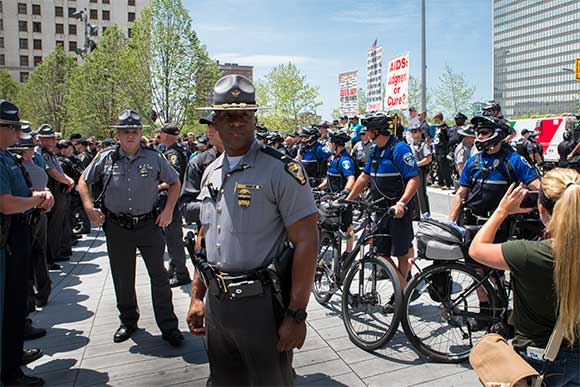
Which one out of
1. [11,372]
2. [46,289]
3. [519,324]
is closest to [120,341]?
[11,372]

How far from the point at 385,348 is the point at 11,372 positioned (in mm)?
3086

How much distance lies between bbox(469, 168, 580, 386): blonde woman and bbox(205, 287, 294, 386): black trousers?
1.13 meters

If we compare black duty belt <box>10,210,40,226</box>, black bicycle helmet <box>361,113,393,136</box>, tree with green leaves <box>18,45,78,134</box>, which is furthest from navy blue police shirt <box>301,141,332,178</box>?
tree with green leaves <box>18,45,78,134</box>

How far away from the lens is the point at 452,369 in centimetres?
377

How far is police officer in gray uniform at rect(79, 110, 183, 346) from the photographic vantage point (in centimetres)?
440

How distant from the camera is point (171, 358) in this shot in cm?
413

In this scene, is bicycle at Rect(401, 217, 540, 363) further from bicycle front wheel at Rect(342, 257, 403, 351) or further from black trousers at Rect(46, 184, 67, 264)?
black trousers at Rect(46, 184, 67, 264)

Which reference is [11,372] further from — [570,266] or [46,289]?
[570,266]

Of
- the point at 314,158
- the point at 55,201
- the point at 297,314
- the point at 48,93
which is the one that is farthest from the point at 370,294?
the point at 48,93

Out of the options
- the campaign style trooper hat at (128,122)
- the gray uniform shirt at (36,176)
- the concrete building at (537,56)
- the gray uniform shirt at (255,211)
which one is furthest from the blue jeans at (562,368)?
the concrete building at (537,56)

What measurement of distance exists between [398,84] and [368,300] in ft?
28.4

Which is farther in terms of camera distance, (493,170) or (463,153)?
(463,153)

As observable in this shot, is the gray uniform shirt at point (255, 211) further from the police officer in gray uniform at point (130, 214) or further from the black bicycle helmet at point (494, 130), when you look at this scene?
the black bicycle helmet at point (494, 130)

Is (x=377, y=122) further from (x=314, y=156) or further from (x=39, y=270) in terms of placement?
(x=314, y=156)
